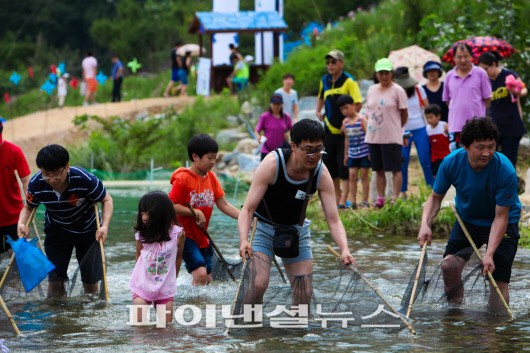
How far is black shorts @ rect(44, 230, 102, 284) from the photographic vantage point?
26.4ft

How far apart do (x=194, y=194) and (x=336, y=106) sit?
17.9ft

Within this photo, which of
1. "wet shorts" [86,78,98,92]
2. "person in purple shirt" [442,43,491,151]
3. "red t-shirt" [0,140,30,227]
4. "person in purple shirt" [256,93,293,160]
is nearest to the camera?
"red t-shirt" [0,140,30,227]

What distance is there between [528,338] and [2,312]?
3.77 meters

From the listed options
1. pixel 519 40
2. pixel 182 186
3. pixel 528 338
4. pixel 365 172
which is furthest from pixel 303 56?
pixel 528 338

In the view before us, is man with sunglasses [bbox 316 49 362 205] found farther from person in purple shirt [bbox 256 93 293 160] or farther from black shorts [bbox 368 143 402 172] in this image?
person in purple shirt [bbox 256 93 293 160]

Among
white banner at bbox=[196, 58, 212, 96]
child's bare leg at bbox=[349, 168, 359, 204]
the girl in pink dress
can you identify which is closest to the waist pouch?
the girl in pink dress

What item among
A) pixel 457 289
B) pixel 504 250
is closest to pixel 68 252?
pixel 457 289

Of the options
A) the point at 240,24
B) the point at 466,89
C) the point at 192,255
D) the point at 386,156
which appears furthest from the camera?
the point at 240,24

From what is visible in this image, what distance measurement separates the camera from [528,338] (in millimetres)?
6664

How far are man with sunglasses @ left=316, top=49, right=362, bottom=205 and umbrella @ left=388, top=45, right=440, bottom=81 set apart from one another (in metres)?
4.63

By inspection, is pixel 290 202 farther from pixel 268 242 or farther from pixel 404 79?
pixel 404 79

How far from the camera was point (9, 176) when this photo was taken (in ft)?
28.2

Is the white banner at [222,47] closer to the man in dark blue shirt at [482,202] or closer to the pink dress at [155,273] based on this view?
the man in dark blue shirt at [482,202]

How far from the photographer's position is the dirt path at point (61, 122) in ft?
82.3
